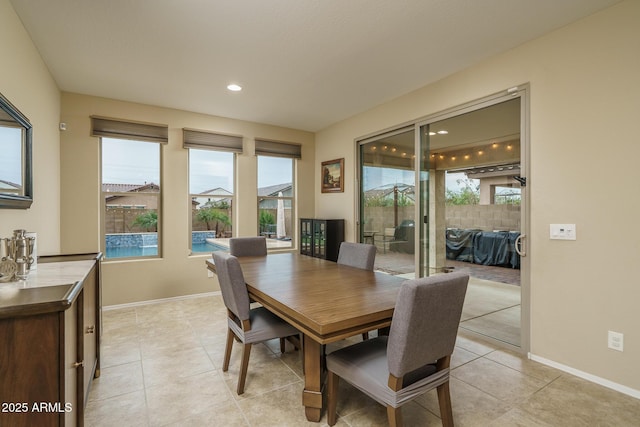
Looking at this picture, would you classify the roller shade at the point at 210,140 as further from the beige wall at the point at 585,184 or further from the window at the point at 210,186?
the beige wall at the point at 585,184

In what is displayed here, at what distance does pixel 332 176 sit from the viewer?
509 centimetres

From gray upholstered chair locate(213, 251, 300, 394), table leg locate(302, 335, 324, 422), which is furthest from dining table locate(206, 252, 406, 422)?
gray upholstered chair locate(213, 251, 300, 394)

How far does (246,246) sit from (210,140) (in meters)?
1.93

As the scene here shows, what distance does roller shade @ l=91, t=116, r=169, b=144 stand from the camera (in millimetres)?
3779

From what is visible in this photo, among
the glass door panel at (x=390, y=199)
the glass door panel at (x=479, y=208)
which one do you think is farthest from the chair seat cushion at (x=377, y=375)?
the glass door panel at (x=390, y=199)

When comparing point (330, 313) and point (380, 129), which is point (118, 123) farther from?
point (330, 313)

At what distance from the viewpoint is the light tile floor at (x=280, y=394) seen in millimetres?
1820

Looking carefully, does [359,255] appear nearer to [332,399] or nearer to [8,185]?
[332,399]

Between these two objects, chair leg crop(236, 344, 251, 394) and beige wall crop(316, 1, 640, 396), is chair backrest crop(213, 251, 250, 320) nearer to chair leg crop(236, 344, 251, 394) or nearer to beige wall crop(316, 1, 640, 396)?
A: chair leg crop(236, 344, 251, 394)

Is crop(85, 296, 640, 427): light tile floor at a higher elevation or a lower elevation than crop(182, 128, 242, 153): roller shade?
lower

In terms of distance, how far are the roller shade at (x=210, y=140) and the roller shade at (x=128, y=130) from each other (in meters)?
0.28

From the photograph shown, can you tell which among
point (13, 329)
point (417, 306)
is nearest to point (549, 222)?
point (417, 306)

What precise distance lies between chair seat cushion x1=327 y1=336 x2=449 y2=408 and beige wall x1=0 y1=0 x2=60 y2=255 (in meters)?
2.32

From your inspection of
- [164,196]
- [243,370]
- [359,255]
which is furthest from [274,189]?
[243,370]
